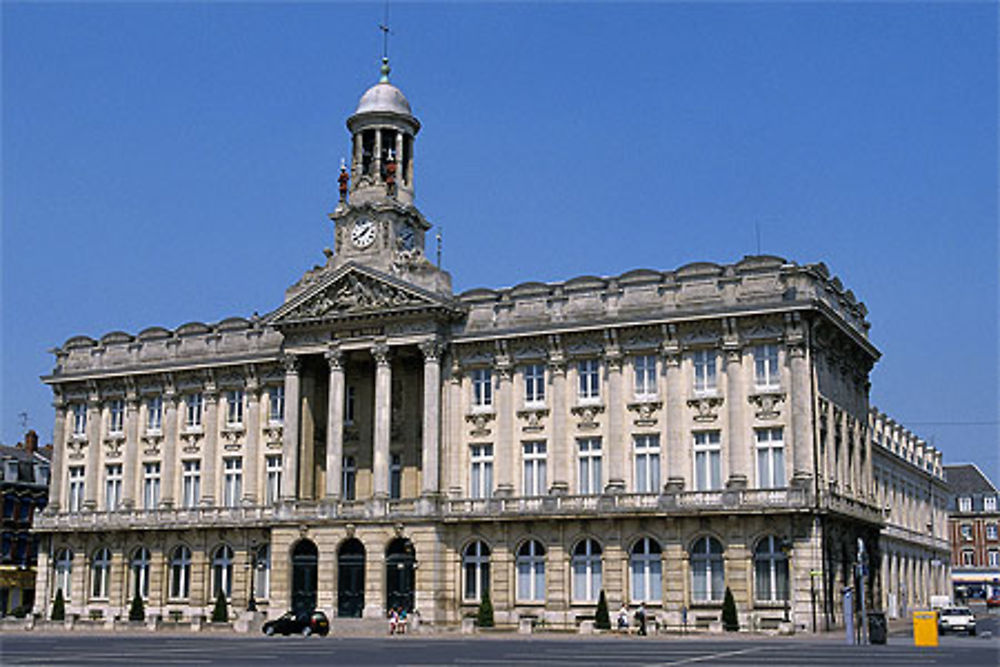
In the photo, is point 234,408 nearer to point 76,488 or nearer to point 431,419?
point 76,488

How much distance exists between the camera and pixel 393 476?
68.4m

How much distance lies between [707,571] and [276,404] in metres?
27.4

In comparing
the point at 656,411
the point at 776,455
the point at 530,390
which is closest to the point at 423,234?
the point at 530,390

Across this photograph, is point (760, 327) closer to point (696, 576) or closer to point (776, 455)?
point (776, 455)

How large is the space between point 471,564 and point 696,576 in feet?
39.8

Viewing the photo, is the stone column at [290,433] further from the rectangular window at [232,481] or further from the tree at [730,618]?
the tree at [730,618]

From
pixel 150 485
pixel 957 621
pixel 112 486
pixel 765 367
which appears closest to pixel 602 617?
pixel 765 367

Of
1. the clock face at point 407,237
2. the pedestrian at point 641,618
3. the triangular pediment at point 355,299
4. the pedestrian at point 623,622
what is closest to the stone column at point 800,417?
the pedestrian at point 641,618

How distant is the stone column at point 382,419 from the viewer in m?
65.9

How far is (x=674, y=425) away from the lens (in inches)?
2398

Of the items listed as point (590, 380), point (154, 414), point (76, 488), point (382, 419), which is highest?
point (590, 380)

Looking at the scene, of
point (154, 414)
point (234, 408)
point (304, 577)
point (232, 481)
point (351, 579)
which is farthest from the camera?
point (154, 414)

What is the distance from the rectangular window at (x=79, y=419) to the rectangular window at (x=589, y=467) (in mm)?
33939

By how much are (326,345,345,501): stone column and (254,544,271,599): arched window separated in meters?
6.00
